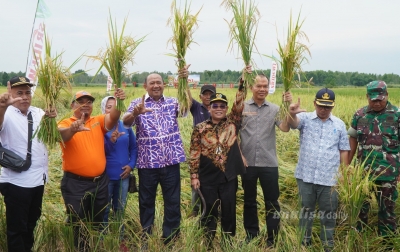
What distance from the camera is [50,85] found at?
2715 millimetres

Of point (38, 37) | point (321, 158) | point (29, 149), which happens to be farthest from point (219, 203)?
point (38, 37)

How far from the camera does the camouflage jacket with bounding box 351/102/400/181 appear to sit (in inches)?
126

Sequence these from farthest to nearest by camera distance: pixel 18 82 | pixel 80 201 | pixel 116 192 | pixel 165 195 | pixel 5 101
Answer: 1. pixel 116 192
2. pixel 165 195
3. pixel 80 201
4. pixel 18 82
5. pixel 5 101

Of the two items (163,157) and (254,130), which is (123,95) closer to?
(163,157)

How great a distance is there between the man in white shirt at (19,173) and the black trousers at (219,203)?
55.4 inches

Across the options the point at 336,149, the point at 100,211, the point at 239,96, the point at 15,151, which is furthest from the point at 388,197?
the point at 15,151

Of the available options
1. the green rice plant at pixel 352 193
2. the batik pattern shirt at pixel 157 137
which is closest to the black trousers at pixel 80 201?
the batik pattern shirt at pixel 157 137

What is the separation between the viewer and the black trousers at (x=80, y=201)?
2.92 m

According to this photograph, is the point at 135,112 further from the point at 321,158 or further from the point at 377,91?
the point at 377,91

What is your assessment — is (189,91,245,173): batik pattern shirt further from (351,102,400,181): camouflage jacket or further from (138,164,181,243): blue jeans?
(351,102,400,181): camouflage jacket

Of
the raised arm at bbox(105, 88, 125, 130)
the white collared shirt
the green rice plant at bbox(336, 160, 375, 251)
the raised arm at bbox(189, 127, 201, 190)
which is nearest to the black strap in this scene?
the white collared shirt

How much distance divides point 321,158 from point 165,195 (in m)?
1.47

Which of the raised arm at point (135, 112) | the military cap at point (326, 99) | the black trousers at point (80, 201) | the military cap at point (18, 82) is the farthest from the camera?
the military cap at point (326, 99)

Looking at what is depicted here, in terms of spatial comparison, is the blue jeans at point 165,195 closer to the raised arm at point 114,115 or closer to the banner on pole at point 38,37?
the raised arm at point 114,115
